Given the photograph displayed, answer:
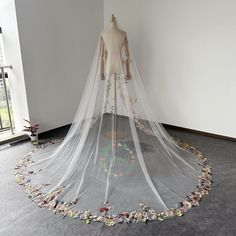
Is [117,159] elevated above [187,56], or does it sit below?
below

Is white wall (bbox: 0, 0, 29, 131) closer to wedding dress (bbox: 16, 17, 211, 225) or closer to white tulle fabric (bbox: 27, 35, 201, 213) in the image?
wedding dress (bbox: 16, 17, 211, 225)

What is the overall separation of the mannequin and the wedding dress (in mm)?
24

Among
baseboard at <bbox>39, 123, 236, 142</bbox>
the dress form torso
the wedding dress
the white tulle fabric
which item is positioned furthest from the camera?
baseboard at <bbox>39, 123, 236, 142</bbox>

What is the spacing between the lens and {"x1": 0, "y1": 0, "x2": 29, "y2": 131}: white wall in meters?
3.08

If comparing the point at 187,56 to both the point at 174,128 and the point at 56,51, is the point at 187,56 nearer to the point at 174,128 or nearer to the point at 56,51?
the point at 174,128

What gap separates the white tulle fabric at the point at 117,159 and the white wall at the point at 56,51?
3.09 ft

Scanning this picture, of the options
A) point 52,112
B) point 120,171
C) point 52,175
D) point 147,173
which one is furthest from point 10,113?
point 147,173

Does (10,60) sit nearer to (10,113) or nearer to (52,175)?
(10,113)

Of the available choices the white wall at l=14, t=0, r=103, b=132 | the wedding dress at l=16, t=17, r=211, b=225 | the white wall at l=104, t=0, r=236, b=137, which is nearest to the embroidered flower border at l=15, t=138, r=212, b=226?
the wedding dress at l=16, t=17, r=211, b=225

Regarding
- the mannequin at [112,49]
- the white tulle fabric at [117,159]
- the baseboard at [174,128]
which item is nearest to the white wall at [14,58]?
the baseboard at [174,128]

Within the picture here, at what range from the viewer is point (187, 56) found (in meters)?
3.40

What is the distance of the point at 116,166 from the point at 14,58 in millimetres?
2136

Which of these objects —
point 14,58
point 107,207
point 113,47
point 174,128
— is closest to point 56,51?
point 14,58

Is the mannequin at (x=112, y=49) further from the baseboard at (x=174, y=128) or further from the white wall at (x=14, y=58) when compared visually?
the baseboard at (x=174, y=128)
